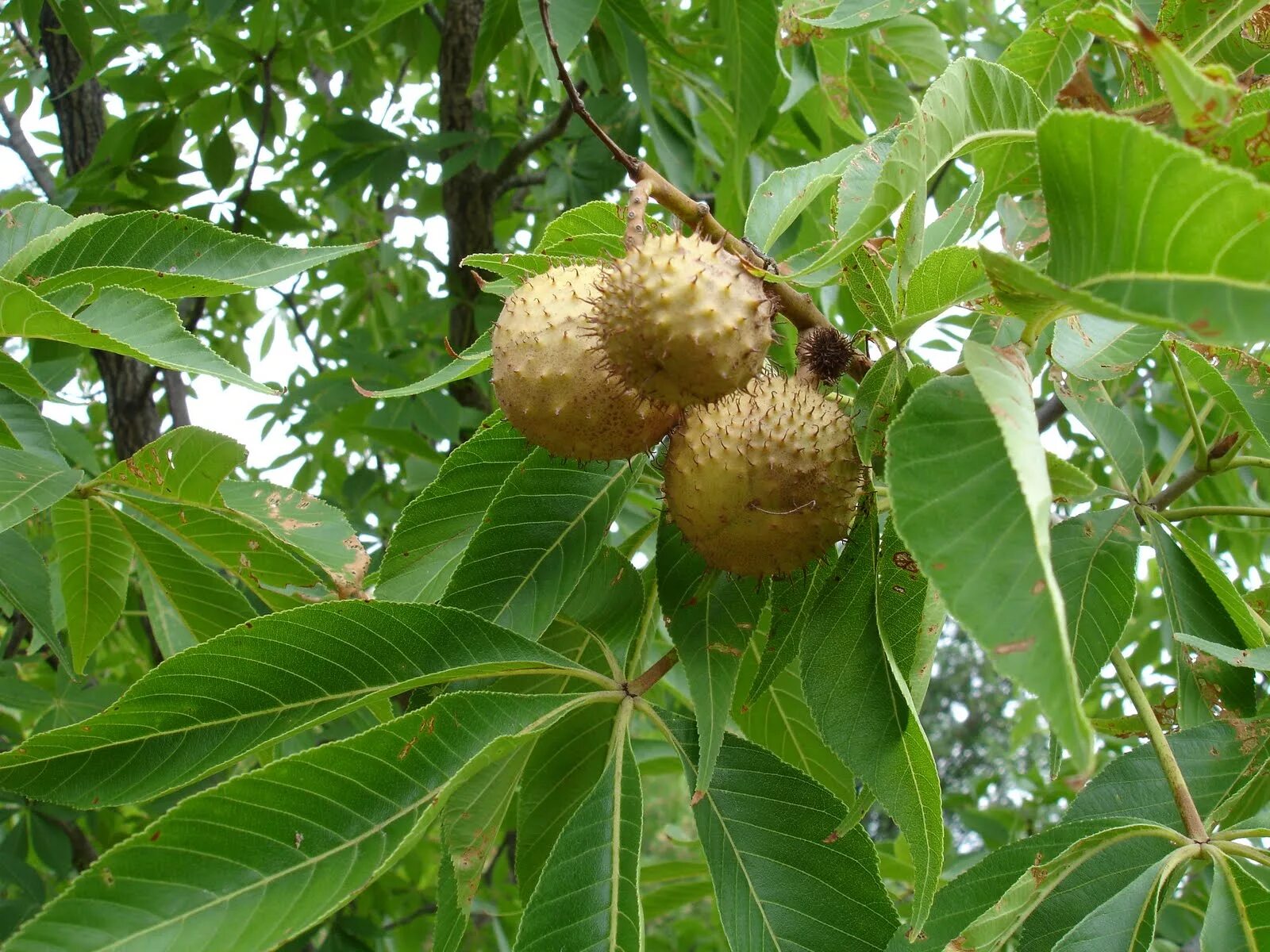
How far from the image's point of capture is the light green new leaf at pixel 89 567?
1.46 metres

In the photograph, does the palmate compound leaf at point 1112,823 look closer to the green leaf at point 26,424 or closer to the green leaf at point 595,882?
the green leaf at point 595,882

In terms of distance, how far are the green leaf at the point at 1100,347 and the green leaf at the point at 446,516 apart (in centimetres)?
65

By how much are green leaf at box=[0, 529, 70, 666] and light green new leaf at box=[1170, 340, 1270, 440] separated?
56.8 inches

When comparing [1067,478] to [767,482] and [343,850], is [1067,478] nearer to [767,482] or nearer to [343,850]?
[767,482]

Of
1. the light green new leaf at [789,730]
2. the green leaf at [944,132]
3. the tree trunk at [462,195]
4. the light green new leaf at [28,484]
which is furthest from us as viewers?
the tree trunk at [462,195]

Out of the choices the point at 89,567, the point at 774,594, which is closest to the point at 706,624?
the point at 774,594

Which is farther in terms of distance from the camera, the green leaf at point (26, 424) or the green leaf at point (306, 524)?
the green leaf at point (306, 524)

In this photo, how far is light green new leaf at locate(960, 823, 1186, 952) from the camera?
976 mm

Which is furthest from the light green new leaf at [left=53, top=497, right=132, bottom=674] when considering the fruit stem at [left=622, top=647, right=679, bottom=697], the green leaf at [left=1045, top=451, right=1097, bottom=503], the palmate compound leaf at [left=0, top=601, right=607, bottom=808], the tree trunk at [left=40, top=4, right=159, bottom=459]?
the tree trunk at [left=40, top=4, right=159, bottom=459]

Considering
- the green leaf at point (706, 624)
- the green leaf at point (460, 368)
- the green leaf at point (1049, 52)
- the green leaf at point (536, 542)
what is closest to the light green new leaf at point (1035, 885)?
the green leaf at point (706, 624)

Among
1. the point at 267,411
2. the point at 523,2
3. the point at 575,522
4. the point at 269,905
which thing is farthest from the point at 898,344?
the point at 267,411

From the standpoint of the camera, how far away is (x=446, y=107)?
3.31 meters

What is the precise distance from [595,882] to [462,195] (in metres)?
2.72

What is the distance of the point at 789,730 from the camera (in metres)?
1.53
